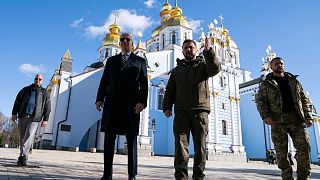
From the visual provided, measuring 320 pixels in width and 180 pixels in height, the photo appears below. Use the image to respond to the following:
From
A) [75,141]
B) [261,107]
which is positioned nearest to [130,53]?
[261,107]

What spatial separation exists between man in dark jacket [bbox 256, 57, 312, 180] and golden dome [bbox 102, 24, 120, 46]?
3487cm

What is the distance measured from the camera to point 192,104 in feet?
12.3

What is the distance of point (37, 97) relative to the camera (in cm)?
618

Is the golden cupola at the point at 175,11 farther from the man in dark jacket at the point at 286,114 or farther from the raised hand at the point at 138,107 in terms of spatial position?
the raised hand at the point at 138,107

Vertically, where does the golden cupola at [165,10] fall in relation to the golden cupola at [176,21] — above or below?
above

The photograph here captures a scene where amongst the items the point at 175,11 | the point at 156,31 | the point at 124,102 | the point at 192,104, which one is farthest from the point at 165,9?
the point at 192,104

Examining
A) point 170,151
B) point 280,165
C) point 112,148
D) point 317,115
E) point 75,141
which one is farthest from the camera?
point 317,115

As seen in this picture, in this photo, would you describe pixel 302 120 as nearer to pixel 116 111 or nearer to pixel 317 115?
pixel 116 111

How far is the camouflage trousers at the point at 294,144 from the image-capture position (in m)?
4.14

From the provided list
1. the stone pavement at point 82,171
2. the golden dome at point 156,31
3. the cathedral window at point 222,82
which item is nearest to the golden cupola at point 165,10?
the golden dome at point 156,31

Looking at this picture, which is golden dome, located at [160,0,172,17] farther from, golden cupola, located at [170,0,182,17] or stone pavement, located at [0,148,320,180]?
stone pavement, located at [0,148,320,180]

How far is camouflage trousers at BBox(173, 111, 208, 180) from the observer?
11.6 ft

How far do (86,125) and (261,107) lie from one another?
23717 mm

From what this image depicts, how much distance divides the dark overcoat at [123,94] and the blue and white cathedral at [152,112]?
18.8 meters
